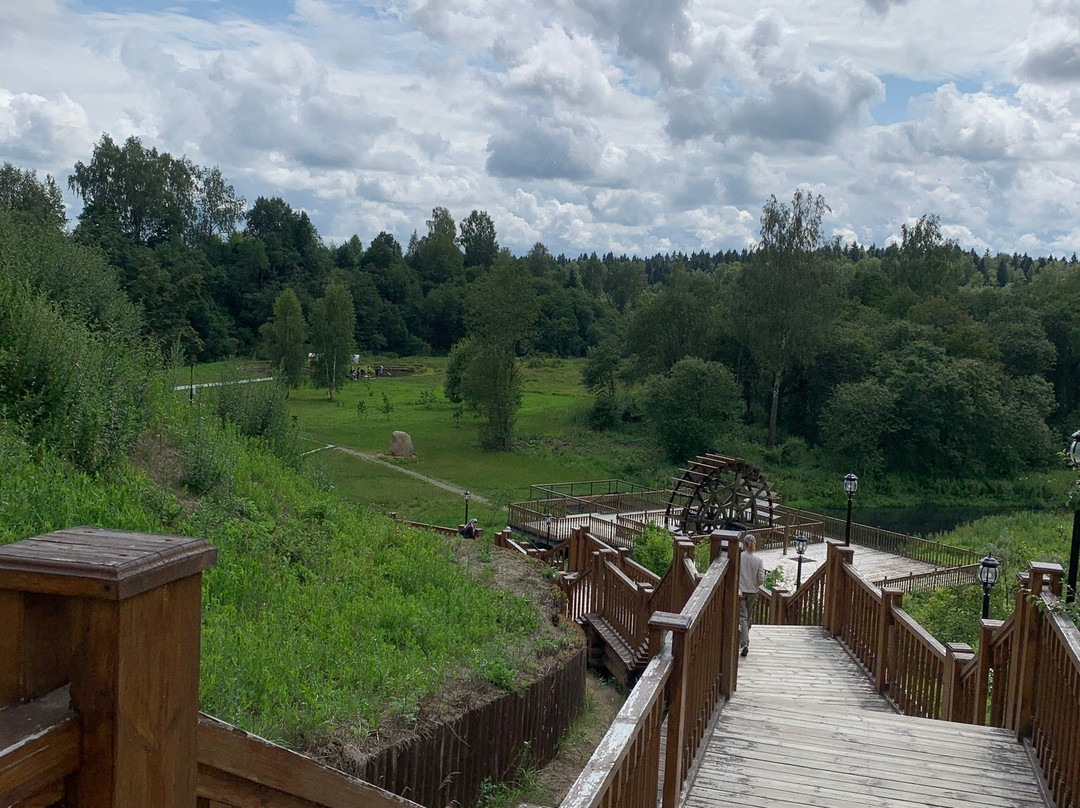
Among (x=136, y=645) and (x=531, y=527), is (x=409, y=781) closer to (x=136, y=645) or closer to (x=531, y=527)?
(x=136, y=645)

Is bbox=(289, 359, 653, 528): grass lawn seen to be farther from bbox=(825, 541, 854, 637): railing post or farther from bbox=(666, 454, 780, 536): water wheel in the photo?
bbox=(825, 541, 854, 637): railing post

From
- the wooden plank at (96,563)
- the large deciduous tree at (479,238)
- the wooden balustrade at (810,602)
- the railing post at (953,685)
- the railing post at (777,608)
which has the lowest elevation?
the railing post at (777,608)

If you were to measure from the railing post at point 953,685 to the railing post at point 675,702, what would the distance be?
3426mm

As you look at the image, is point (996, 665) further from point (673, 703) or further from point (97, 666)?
point (97, 666)

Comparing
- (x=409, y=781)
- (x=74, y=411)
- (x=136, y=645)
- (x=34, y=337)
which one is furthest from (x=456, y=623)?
(x=136, y=645)

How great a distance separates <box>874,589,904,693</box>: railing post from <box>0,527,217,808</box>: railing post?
7.77 meters

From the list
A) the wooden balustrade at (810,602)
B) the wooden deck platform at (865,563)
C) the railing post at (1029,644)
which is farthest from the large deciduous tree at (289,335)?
the railing post at (1029,644)

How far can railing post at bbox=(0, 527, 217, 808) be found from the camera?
3.46ft

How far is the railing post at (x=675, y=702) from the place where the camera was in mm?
4309

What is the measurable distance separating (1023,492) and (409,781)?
43.0 m

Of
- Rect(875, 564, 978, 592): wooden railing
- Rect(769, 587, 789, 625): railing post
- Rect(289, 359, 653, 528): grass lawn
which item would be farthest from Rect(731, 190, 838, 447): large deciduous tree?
Rect(769, 587, 789, 625): railing post

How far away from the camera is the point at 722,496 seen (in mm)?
28422

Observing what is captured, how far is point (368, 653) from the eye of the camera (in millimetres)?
7160

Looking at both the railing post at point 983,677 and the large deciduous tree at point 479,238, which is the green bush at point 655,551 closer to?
the railing post at point 983,677
